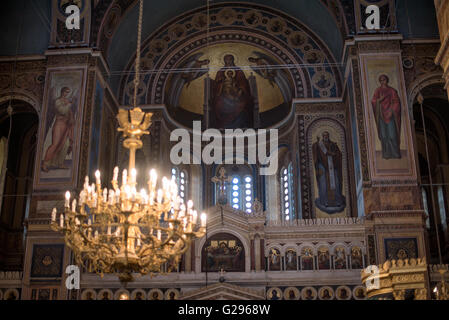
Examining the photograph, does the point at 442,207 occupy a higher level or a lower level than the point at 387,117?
lower

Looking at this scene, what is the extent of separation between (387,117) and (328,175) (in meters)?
3.01

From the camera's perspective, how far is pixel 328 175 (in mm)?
15914

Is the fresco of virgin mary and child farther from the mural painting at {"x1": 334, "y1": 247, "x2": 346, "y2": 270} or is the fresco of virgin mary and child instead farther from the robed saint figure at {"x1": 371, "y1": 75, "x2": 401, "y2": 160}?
the robed saint figure at {"x1": 371, "y1": 75, "x2": 401, "y2": 160}

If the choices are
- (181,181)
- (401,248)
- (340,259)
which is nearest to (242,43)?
(181,181)

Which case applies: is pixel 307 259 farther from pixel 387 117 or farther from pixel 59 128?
pixel 59 128

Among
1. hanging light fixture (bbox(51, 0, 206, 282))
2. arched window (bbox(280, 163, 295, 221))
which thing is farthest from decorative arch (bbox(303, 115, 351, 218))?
hanging light fixture (bbox(51, 0, 206, 282))

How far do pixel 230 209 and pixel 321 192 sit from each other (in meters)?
3.52

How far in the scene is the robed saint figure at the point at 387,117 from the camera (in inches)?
520

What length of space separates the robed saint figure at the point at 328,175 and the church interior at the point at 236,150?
0.13 ft

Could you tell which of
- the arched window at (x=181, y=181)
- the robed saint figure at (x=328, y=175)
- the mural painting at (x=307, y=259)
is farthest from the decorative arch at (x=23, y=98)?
the robed saint figure at (x=328, y=175)

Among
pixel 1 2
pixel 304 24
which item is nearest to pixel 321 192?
pixel 304 24

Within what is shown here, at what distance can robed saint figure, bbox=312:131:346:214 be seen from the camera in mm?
15523

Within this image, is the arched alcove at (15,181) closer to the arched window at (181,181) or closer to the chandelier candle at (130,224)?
the arched window at (181,181)
